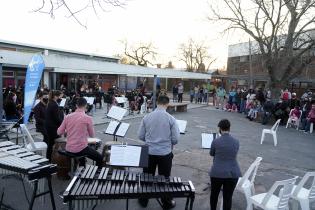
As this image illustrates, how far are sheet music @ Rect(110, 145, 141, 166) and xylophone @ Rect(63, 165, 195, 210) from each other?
297 mm

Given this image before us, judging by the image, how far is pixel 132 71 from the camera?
17.3 meters

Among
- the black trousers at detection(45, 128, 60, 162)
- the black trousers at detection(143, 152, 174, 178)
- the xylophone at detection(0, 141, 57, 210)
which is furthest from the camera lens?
the black trousers at detection(45, 128, 60, 162)

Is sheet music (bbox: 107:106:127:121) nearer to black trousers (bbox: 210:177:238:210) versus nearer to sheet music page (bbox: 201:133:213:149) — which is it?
sheet music page (bbox: 201:133:213:149)

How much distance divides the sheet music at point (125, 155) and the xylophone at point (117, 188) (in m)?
0.30

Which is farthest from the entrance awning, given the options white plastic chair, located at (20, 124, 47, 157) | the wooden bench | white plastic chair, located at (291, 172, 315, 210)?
white plastic chair, located at (291, 172, 315, 210)

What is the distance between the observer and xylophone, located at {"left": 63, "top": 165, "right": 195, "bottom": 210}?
3.90 meters

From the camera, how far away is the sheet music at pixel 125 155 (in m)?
4.95

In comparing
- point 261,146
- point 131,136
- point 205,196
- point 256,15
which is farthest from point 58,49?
point 205,196

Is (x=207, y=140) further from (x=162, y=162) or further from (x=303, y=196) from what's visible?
(x=303, y=196)

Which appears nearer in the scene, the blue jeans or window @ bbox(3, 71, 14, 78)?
the blue jeans

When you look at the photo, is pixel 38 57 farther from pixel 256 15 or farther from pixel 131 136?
pixel 256 15

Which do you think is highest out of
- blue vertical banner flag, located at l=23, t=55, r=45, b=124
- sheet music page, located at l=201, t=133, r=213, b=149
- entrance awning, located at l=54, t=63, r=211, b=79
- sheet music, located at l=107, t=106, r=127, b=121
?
entrance awning, located at l=54, t=63, r=211, b=79

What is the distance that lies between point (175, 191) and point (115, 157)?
1.20 metres

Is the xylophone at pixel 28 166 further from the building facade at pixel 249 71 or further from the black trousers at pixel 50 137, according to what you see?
the building facade at pixel 249 71
